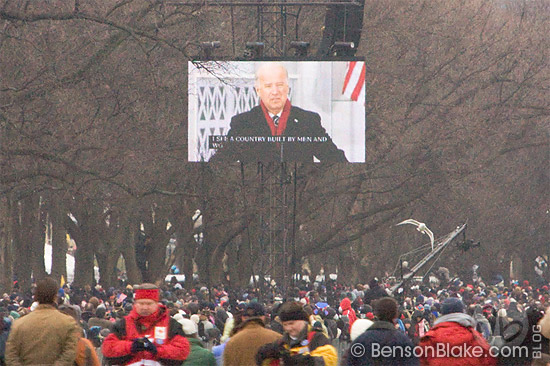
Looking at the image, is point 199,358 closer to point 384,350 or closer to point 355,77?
point 384,350

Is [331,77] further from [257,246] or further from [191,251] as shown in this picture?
[191,251]

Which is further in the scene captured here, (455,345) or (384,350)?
(455,345)

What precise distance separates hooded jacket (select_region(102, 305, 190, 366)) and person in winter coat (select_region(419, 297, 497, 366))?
1.68 m

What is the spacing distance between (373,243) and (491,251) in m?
9.01

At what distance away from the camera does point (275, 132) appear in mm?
30406

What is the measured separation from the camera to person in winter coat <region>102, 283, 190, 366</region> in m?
8.26

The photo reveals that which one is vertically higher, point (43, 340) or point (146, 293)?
point (146, 293)

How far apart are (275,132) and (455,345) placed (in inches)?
882

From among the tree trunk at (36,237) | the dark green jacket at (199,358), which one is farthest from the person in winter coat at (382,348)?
the tree trunk at (36,237)

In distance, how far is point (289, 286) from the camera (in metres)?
33.4

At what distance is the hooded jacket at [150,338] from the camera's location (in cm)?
826

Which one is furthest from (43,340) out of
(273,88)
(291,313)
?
(273,88)

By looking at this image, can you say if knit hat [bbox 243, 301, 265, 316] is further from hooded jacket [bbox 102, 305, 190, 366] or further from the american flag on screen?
the american flag on screen

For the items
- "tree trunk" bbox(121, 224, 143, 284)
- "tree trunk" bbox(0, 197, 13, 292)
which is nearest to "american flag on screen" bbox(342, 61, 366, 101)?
"tree trunk" bbox(0, 197, 13, 292)
